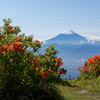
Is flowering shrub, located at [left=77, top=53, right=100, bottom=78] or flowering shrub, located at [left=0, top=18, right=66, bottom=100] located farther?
flowering shrub, located at [left=77, top=53, right=100, bottom=78]

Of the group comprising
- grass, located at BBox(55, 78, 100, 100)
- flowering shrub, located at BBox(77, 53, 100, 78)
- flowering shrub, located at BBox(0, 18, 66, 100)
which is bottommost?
grass, located at BBox(55, 78, 100, 100)

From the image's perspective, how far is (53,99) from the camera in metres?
5.35

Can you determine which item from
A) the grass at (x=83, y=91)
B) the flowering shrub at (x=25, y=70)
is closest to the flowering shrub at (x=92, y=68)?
the grass at (x=83, y=91)

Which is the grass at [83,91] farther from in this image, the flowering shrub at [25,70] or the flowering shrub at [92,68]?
the flowering shrub at [92,68]

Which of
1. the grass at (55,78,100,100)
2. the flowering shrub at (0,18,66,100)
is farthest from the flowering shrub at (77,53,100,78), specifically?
the flowering shrub at (0,18,66,100)

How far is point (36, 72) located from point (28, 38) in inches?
62.4

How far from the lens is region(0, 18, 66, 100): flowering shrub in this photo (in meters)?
3.87

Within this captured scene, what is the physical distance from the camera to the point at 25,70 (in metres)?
4.41

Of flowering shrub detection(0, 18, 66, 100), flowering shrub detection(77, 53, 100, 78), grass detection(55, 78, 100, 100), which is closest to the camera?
flowering shrub detection(0, 18, 66, 100)

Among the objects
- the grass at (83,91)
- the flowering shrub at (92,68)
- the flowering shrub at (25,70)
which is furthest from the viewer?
the flowering shrub at (92,68)

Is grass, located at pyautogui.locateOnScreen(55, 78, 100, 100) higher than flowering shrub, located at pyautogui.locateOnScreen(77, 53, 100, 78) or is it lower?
lower

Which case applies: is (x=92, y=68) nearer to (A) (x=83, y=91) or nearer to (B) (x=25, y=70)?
(A) (x=83, y=91)

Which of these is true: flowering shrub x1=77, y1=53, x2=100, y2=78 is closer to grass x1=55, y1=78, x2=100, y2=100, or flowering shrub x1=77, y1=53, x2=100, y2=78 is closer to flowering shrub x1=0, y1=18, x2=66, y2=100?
grass x1=55, y1=78, x2=100, y2=100

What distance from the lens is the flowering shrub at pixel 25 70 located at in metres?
3.87
